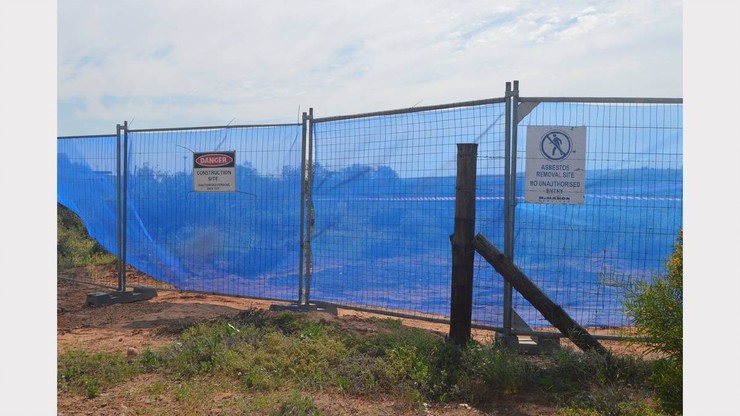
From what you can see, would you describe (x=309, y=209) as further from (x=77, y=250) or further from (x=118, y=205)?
(x=77, y=250)

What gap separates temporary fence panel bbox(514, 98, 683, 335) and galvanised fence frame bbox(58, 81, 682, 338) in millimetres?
14

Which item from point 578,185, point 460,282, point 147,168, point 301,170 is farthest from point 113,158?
point 578,185

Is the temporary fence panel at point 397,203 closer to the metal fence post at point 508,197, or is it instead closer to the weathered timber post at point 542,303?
the metal fence post at point 508,197

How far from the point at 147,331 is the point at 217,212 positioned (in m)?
2.10

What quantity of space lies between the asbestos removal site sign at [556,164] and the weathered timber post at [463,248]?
84 centimetres

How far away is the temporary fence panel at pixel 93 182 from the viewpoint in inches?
419

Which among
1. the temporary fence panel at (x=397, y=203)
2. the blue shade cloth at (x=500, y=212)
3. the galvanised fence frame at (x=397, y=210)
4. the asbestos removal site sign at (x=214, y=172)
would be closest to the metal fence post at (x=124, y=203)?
the galvanised fence frame at (x=397, y=210)

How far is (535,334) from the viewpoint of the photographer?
6621 mm

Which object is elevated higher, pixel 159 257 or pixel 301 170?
pixel 301 170

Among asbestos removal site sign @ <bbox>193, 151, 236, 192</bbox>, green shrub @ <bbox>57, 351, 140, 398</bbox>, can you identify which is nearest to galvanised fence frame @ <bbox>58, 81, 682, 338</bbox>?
asbestos removal site sign @ <bbox>193, 151, 236, 192</bbox>

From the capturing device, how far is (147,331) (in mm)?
8141

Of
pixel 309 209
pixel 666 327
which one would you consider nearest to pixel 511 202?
pixel 666 327

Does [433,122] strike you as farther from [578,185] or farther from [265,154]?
[265,154]

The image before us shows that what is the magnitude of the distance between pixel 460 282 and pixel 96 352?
4.11 meters
